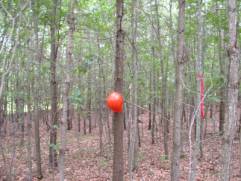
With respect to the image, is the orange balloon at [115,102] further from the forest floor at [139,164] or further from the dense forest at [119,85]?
the forest floor at [139,164]

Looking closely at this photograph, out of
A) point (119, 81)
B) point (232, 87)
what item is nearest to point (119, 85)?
point (119, 81)

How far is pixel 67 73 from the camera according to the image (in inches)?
173

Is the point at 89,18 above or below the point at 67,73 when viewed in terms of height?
above

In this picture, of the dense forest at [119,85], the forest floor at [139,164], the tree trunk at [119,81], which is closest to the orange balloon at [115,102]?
the dense forest at [119,85]

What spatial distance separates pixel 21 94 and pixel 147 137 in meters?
Answer: 8.48

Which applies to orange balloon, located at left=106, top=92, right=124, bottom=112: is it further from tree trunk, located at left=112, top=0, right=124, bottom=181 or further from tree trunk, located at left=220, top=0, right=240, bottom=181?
tree trunk, located at left=220, top=0, right=240, bottom=181

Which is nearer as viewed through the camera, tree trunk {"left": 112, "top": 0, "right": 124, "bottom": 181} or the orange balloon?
the orange balloon

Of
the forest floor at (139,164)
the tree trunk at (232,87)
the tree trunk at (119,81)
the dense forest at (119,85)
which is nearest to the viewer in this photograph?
the tree trunk at (232,87)

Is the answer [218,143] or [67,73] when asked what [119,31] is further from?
[218,143]

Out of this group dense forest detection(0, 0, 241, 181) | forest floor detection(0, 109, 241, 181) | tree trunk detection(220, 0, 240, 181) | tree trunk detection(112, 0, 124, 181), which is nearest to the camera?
tree trunk detection(220, 0, 240, 181)

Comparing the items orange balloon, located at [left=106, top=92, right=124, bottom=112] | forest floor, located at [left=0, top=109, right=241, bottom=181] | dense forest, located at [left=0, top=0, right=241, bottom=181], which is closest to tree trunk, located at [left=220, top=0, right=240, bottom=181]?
dense forest, located at [left=0, top=0, right=241, bottom=181]

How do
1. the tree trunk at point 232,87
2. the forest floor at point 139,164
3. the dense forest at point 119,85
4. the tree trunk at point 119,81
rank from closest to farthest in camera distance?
1. the tree trunk at point 232,87
2. the tree trunk at point 119,81
3. the dense forest at point 119,85
4. the forest floor at point 139,164

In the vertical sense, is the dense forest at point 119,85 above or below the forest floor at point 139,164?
above

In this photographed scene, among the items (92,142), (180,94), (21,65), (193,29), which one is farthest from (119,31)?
(92,142)
